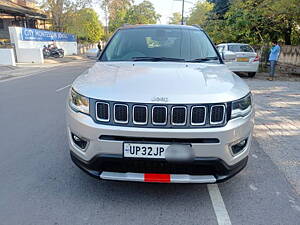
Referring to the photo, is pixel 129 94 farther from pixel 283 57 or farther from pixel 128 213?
pixel 283 57

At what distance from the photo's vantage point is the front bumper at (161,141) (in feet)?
7.32

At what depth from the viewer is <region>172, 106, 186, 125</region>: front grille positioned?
224 centimetres

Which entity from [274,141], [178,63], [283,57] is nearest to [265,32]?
[283,57]

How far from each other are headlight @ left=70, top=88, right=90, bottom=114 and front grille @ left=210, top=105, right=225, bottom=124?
1.13 m

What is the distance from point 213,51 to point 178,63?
756 mm

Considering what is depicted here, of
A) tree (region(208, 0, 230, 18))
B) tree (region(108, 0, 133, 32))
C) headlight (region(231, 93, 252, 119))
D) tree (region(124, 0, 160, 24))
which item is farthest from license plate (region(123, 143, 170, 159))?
tree (region(124, 0, 160, 24))

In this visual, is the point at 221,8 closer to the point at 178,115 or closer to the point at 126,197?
the point at 178,115

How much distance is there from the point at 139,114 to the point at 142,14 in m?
66.1

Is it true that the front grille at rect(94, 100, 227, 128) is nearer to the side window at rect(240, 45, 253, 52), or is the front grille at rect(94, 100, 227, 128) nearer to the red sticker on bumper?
the red sticker on bumper

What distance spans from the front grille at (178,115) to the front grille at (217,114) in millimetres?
253

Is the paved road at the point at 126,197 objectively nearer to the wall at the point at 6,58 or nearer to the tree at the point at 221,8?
the wall at the point at 6,58

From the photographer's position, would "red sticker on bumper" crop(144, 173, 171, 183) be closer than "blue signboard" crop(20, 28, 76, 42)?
Yes

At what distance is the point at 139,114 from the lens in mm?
2260

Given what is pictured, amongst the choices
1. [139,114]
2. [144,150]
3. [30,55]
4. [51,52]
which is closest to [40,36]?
[51,52]
